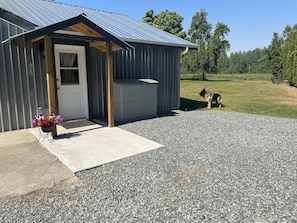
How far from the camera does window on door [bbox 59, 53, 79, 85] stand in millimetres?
5863

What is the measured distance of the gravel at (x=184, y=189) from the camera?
2148mm

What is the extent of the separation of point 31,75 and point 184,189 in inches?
185

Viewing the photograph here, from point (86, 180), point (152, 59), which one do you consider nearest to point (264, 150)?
point (86, 180)

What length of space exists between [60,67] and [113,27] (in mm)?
2499

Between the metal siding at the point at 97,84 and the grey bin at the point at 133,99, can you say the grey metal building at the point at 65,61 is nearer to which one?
the metal siding at the point at 97,84

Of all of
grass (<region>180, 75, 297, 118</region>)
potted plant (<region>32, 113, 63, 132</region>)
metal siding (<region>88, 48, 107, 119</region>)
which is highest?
metal siding (<region>88, 48, 107, 119</region>)

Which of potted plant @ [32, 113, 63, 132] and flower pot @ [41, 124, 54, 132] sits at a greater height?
potted plant @ [32, 113, 63, 132]

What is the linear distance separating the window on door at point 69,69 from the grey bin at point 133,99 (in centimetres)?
119

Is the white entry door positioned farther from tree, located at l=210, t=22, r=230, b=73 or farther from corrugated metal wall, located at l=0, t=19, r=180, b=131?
tree, located at l=210, t=22, r=230, b=73

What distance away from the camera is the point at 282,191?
2.60 metres

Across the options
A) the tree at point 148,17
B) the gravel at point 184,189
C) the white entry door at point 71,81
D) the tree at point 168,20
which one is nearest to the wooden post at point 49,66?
the white entry door at point 71,81

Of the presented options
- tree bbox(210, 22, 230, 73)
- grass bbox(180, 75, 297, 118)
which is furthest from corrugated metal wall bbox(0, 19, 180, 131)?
tree bbox(210, 22, 230, 73)

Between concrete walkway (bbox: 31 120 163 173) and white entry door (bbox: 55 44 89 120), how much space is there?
2.43 ft

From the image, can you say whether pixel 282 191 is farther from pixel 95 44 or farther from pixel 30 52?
pixel 30 52
